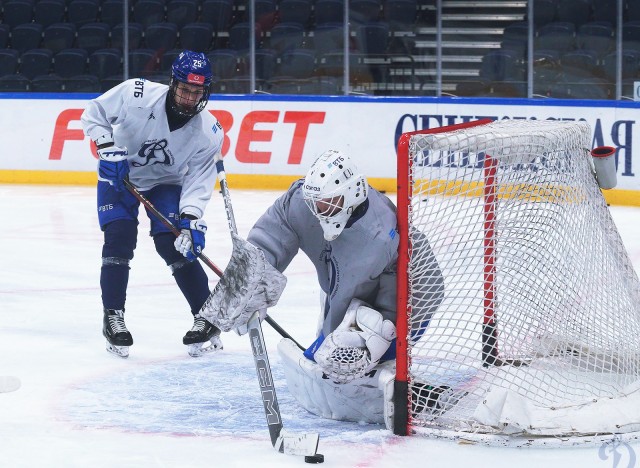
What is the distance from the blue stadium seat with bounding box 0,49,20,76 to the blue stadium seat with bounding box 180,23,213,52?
134 centimetres

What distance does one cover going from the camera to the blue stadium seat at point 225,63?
884cm

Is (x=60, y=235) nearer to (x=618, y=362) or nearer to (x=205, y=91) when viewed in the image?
(x=205, y=91)

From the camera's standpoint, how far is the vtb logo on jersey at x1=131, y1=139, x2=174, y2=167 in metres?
3.80

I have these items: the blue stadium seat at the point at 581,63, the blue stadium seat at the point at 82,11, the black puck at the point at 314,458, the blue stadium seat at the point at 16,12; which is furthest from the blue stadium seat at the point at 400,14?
the black puck at the point at 314,458

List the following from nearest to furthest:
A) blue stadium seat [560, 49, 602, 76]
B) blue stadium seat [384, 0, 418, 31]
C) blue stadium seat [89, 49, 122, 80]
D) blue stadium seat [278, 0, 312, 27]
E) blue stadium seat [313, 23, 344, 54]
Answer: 1. blue stadium seat [560, 49, 602, 76]
2. blue stadium seat [384, 0, 418, 31]
3. blue stadium seat [313, 23, 344, 54]
4. blue stadium seat [278, 0, 312, 27]
5. blue stadium seat [89, 49, 122, 80]

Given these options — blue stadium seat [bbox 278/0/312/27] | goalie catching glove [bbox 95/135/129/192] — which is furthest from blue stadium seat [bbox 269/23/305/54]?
goalie catching glove [bbox 95/135/129/192]

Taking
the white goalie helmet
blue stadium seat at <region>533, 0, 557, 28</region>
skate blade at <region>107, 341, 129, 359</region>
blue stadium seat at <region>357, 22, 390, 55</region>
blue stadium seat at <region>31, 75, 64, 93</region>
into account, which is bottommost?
skate blade at <region>107, 341, 129, 359</region>

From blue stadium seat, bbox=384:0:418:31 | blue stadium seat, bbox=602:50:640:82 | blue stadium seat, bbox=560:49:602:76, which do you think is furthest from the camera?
blue stadium seat, bbox=384:0:418:31

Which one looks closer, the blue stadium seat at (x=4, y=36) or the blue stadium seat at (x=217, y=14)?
the blue stadium seat at (x=217, y=14)

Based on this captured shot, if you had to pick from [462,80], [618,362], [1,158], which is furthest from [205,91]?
[1,158]

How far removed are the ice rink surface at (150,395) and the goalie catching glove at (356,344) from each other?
162mm

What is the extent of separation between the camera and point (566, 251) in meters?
3.09

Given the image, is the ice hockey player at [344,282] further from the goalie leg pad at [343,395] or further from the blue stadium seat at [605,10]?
the blue stadium seat at [605,10]

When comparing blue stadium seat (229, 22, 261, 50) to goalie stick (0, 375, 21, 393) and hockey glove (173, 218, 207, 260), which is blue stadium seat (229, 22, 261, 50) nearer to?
hockey glove (173, 218, 207, 260)
